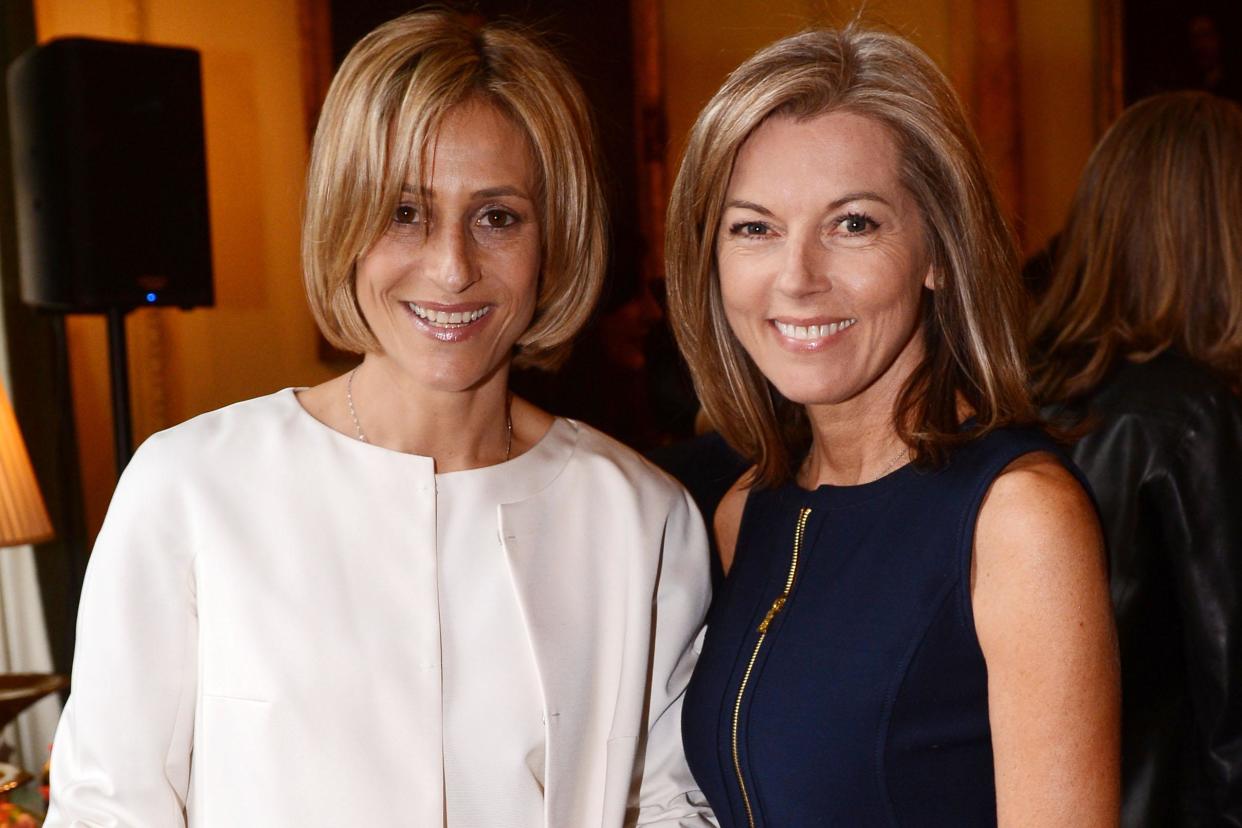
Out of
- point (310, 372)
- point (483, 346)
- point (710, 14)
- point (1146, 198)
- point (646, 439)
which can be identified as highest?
point (710, 14)

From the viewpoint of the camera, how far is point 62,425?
4465 mm

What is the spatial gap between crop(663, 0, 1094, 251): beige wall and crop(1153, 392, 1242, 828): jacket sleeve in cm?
405

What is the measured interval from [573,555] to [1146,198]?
1.51m

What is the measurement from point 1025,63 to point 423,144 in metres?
5.62

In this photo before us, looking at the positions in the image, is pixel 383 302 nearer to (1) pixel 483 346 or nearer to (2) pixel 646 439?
(1) pixel 483 346

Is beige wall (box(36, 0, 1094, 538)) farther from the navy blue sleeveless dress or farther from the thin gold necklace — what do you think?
the navy blue sleeveless dress

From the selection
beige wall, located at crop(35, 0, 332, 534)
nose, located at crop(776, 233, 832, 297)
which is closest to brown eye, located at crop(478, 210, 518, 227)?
nose, located at crop(776, 233, 832, 297)

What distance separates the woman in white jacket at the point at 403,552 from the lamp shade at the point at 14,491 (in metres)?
1.43

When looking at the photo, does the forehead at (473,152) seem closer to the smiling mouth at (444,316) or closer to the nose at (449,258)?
the nose at (449,258)

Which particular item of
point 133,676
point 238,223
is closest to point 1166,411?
point 133,676

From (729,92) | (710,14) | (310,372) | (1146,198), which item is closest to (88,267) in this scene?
(310,372)

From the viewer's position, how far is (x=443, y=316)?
1779 millimetres

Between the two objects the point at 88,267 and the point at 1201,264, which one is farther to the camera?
the point at 88,267

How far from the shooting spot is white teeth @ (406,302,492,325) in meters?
1.78
